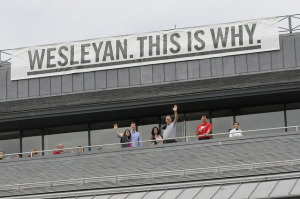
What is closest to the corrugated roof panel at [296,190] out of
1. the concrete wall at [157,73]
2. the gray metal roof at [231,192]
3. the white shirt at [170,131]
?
the gray metal roof at [231,192]

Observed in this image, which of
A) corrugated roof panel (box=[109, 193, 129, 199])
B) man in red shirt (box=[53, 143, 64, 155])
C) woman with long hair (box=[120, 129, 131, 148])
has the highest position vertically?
woman with long hair (box=[120, 129, 131, 148])

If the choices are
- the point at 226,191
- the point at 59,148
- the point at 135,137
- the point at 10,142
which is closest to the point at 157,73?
the point at 135,137

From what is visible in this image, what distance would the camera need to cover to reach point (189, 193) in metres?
25.6

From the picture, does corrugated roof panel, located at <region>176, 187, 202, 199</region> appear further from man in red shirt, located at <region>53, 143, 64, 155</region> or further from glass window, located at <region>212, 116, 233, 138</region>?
man in red shirt, located at <region>53, 143, 64, 155</region>

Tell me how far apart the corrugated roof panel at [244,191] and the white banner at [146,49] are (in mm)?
6282

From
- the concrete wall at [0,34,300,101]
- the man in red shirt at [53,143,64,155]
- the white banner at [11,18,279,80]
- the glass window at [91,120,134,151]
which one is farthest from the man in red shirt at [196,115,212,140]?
the man in red shirt at [53,143,64,155]

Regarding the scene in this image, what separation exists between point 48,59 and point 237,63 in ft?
19.8

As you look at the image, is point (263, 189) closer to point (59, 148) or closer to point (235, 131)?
point (235, 131)

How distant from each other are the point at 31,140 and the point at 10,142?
766mm

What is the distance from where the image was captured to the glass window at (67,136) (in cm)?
3275

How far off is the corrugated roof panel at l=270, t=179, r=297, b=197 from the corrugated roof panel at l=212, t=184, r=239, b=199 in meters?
1.14

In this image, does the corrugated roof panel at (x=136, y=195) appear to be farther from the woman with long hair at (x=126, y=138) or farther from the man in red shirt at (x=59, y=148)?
the man in red shirt at (x=59, y=148)

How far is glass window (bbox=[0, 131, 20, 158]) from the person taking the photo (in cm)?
3341

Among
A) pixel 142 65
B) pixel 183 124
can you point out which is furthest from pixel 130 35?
pixel 183 124
